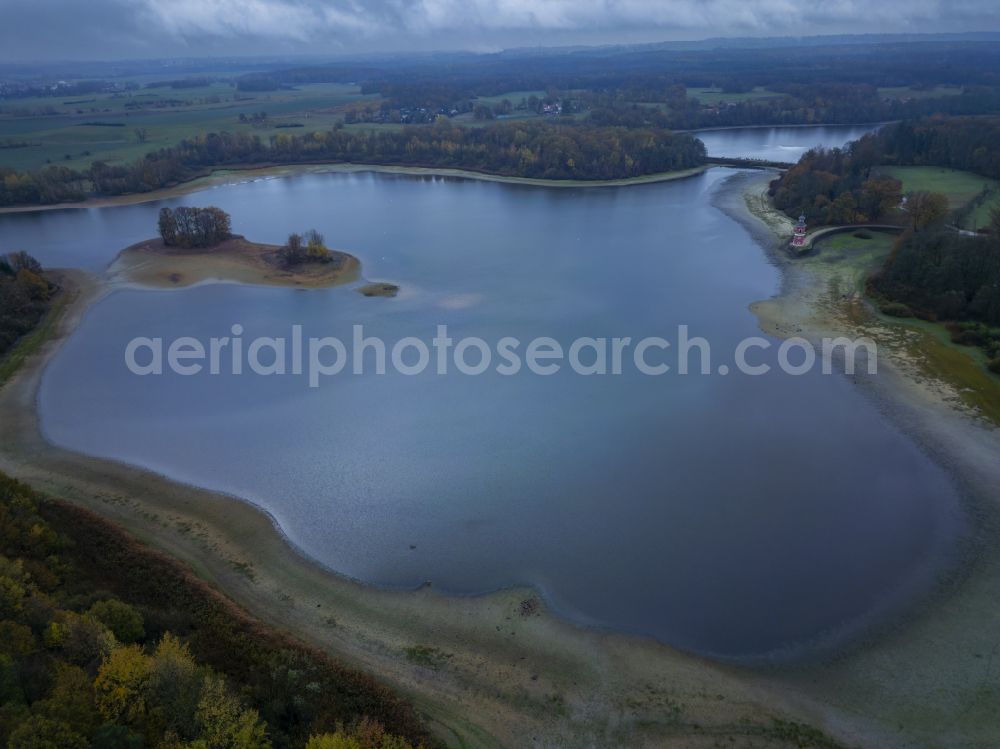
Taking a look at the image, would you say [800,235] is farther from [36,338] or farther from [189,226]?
[36,338]

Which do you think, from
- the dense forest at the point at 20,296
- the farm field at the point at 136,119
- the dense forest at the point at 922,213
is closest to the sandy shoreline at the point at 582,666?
the dense forest at the point at 922,213

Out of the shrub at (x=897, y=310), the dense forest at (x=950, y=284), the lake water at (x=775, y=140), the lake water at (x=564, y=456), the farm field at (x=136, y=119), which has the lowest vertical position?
the lake water at (x=564, y=456)

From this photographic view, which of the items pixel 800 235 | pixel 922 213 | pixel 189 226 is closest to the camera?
pixel 922 213

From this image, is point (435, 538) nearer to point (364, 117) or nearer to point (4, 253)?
point (4, 253)

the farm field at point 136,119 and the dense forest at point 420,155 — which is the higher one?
the farm field at point 136,119

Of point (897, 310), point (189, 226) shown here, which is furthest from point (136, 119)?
point (897, 310)

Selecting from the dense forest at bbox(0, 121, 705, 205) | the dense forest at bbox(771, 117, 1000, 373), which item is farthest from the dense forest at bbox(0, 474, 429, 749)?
the dense forest at bbox(0, 121, 705, 205)

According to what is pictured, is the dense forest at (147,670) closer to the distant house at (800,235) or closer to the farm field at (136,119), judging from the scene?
the distant house at (800,235)
